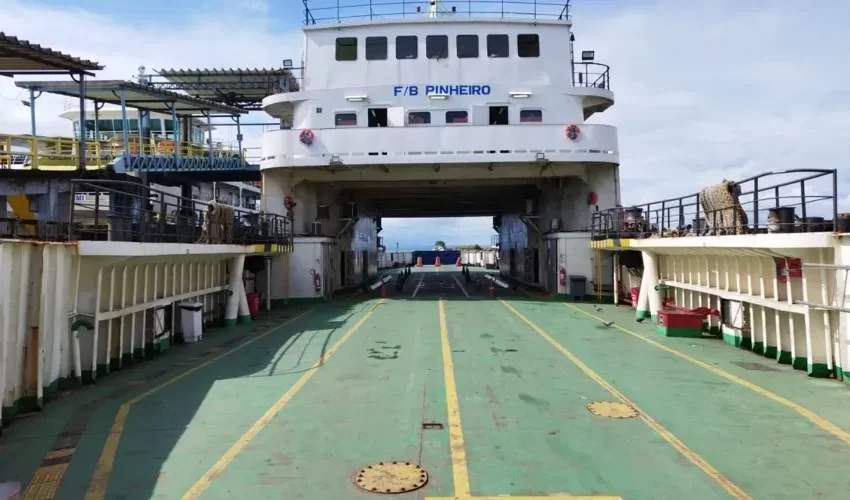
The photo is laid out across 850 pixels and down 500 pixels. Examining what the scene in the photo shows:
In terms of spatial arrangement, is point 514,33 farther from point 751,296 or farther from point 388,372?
point 388,372

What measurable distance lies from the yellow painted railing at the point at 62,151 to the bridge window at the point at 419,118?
11.8m

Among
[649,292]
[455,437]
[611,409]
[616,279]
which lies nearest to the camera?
[455,437]

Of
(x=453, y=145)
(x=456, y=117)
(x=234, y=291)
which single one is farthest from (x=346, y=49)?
(x=234, y=291)

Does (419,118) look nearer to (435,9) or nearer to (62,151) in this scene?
(435,9)

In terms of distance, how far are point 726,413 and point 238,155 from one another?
27.8 meters

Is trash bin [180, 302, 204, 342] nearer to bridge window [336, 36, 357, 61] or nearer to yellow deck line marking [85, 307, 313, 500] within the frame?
yellow deck line marking [85, 307, 313, 500]

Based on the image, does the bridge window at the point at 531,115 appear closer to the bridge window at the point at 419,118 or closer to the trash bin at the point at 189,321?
the bridge window at the point at 419,118

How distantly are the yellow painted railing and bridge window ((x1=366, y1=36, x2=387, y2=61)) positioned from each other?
420 inches

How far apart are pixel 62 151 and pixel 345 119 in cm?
1319

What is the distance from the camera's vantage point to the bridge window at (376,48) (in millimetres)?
21422

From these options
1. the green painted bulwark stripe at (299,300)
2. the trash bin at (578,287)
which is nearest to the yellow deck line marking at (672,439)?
the trash bin at (578,287)

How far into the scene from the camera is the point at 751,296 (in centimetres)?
995

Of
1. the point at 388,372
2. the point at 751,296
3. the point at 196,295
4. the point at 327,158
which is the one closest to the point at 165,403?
the point at 388,372

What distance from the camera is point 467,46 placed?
69.8 feet
